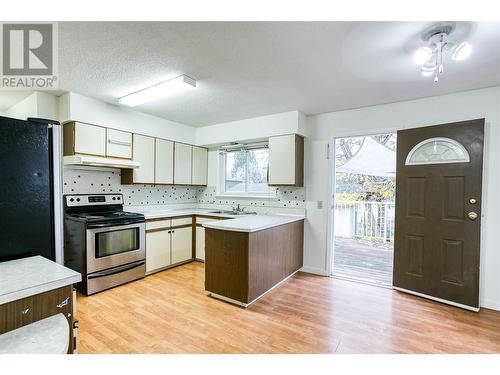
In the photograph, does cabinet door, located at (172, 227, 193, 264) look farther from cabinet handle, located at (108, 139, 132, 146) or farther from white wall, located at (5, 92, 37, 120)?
white wall, located at (5, 92, 37, 120)

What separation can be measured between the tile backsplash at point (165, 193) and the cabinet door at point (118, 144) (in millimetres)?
366

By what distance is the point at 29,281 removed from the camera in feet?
3.34

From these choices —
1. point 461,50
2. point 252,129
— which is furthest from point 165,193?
point 461,50

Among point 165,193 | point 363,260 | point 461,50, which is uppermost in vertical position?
point 461,50

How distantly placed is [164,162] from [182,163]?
37cm

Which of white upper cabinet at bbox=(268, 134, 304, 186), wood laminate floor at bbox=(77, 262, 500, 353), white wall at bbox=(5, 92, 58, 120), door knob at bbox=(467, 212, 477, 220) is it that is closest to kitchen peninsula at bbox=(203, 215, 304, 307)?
wood laminate floor at bbox=(77, 262, 500, 353)

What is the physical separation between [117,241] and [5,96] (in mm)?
2200

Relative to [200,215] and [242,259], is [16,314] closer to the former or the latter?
[242,259]

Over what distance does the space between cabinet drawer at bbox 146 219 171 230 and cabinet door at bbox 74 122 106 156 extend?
1.09 m

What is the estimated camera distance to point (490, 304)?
2553mm

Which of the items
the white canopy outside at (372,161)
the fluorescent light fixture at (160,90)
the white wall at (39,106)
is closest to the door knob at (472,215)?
the white canopy outside at (372,161)

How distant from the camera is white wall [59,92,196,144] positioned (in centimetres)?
283

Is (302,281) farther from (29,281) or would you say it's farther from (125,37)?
(125,37)
